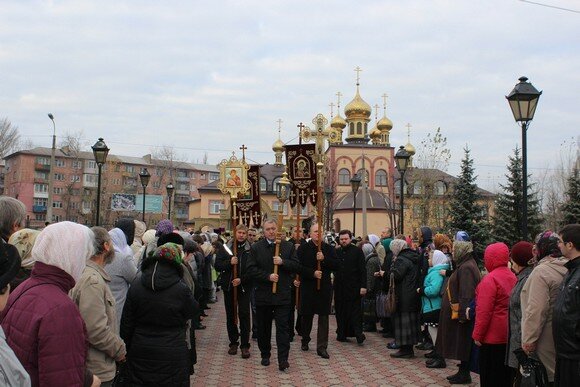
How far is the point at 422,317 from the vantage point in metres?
9.46

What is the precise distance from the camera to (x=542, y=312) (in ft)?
17.9

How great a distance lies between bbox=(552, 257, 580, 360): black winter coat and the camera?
4738 mm

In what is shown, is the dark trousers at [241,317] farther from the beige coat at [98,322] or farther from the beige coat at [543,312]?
the beige coat at [98,322]

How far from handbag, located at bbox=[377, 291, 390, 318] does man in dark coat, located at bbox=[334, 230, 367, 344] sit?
1.93ft

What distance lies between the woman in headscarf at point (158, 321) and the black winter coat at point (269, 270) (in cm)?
409

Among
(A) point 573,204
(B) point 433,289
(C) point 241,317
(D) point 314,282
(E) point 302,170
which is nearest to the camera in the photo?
(B) point 433,289

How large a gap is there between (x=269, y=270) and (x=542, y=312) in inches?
196

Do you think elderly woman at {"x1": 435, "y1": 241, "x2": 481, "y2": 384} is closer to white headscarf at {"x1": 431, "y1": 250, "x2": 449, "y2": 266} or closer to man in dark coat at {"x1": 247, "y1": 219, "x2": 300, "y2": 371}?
white headscarf at {"x1": 431, "y1": 250, "x2": 449, "y2": 266}

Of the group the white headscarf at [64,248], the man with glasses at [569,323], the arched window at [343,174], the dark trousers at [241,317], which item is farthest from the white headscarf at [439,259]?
the arched window at [343,174]

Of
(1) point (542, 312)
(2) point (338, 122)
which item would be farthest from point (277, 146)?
(1) point (542, 312)

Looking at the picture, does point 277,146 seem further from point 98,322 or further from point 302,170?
point 98,322

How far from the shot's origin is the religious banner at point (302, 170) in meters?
11.8

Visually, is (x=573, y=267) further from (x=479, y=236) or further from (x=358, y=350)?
(x=479, y=236)

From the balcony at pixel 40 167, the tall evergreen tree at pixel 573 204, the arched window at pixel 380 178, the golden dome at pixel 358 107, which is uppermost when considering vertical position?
the golden dome at pixel 358 107
